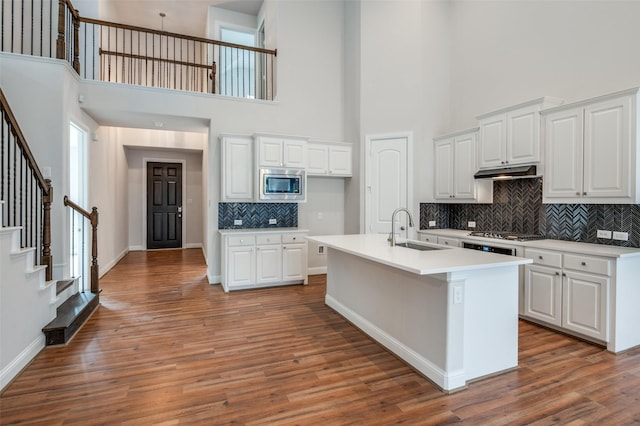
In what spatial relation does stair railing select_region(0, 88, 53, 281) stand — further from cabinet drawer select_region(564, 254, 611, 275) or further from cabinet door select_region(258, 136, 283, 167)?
cabinet drawer select_region(564, 254, 611, 275)

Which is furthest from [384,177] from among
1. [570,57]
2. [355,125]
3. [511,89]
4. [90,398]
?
[90,398]

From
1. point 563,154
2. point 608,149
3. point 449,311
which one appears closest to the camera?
point 449,311

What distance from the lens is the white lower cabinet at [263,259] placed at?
187 inches

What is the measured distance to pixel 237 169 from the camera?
4988 mm

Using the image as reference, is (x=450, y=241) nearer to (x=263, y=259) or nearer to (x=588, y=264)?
(x=588, y=264)

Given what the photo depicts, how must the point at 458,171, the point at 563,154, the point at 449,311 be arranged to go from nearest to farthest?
the point at 449,311 < the point at 563,154 < the point at 458,171

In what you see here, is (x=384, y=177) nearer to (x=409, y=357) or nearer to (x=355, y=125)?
(x=355, y=125)

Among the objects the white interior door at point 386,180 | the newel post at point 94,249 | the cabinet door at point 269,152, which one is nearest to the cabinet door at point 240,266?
the cabinet door at point 269,152

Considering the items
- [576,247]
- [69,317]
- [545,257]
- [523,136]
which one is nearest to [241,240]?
[69,317]

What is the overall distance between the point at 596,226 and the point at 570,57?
193cm

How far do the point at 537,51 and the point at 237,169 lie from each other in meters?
4.26

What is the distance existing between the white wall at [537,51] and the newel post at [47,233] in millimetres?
5520

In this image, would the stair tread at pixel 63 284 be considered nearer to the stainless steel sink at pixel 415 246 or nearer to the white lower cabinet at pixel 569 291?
the stainless steel sink at pixel 415 246

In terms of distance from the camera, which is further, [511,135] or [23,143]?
[511,135]
